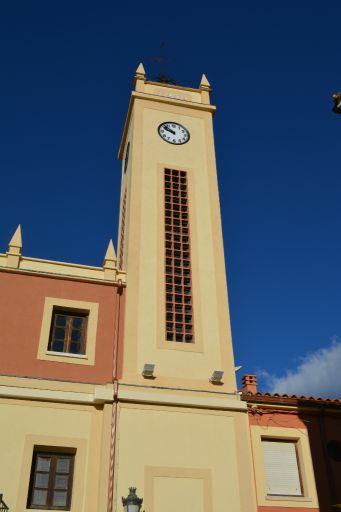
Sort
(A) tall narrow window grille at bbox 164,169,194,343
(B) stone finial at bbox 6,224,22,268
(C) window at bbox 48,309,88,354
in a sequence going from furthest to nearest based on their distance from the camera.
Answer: (A) tall narrow window grille at bbox 164,169,194,343 → (B) stone finial at bbox 6,224,22,268 → (C) window at bbox 48,309,88,354

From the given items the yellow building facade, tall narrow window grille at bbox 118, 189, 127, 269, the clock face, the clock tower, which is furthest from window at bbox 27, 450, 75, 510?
the clock face

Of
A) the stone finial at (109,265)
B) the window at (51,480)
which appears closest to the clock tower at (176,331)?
the stone finial at (109,265)

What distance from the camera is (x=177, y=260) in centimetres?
2045

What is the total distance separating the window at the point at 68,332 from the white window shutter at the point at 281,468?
669cm

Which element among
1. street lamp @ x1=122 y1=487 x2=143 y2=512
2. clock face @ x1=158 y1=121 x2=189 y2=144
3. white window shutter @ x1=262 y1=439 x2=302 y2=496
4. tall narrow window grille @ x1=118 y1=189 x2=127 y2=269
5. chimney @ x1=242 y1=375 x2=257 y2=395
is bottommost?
street lamp @ x1=122 y1=487 x2=143 y2=512

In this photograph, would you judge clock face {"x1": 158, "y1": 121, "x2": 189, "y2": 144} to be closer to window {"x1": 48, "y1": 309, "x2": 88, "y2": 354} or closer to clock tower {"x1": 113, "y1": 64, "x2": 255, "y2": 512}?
clock tower {"x1": 113, "y1": 64, "x2": 255, "y2": 512}

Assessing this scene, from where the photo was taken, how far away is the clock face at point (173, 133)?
24188 mm

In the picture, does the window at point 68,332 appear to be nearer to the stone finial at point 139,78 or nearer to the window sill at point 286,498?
the window sill at point 286,498

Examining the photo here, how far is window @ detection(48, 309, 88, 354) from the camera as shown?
57.1 feet

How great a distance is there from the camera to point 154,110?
25.1 metres

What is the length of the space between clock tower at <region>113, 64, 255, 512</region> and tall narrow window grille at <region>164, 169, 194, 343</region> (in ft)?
0.13

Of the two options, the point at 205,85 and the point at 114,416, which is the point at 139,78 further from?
the point at 114,416

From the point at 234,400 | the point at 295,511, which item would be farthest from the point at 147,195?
the point at 295,511

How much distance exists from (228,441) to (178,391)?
6.92 feet
